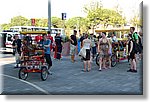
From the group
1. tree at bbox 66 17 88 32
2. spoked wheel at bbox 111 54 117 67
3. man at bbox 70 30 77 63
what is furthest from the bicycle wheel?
tree at bbox 66 17 88 32

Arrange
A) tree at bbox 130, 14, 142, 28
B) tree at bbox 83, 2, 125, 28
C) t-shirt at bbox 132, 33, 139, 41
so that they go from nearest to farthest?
tree at bbox 130, 14, 142, 28
t-shirt at bbox 132, 33, 139, 41
tree at bbox 83, 2, 125, 28

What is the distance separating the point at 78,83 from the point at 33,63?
51.6 inches

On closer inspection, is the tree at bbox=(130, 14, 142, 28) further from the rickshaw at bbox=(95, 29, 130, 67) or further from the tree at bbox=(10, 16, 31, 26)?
the tree at bbox=(10, 16, 31, 26)

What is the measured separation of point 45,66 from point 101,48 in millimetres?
2057

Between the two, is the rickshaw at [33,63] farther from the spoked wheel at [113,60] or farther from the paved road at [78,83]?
the spoked wheel at [113,60]

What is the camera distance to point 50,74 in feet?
27.1

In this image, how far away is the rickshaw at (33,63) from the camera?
24.8ft

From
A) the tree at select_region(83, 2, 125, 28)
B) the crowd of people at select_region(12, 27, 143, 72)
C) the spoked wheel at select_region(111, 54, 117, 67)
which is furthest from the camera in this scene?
the tree at select_region(83, 2, 125, 28)

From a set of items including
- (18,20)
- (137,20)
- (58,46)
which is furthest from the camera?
(18,20)

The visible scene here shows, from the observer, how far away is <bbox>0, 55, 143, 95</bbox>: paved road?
5.92 metres

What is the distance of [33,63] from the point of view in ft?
24.8

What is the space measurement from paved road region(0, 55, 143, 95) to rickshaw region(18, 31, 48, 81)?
0.16 metres

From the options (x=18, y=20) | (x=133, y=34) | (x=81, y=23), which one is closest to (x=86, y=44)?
(x=133, y=34)

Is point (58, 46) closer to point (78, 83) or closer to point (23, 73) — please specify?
point (23, 73)
